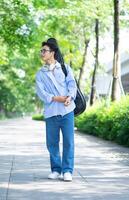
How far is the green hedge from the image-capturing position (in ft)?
52.0

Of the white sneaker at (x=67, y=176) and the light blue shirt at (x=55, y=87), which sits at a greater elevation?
the light blue shirt at (x=55, y=87)

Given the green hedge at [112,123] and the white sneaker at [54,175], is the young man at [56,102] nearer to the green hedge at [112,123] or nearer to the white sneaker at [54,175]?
the white sneaker at [54,175]

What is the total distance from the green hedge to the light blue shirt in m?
7.02

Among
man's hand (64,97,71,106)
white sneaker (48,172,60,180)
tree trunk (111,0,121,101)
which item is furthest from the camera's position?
tree trunk (111,0,121,101)

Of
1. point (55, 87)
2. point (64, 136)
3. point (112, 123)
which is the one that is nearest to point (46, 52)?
point (55, 87)

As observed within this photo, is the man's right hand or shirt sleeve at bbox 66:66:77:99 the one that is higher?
shirt sleeve at bbox 66:66:77:99

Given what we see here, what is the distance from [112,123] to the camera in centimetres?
1823

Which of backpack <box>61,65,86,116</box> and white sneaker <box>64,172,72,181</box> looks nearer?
white sneaker <box>64,172,72,181</box>

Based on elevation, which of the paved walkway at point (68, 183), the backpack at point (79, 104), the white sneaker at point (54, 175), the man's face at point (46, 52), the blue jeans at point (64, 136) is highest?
the man's face at point (46, 52)

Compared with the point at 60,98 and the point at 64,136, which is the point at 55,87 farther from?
the point at 64,136

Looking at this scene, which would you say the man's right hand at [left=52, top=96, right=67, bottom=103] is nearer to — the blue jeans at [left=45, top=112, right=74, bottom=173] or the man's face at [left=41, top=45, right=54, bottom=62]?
the blue jeans at [left=45, top=112, right=74, bottom=173]

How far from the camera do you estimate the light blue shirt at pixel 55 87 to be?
334 inches

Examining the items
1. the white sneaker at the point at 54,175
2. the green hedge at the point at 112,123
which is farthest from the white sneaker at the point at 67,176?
the green hedge at the point at 112,123

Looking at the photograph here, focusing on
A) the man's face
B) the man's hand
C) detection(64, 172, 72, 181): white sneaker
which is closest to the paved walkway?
detection(64, 172, 72, 181): white sneaker
